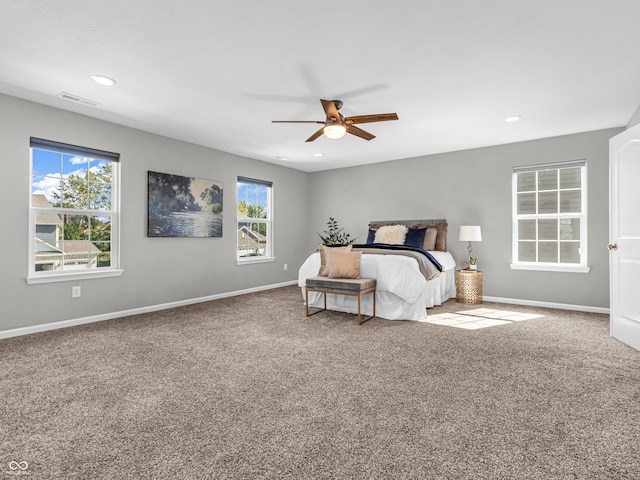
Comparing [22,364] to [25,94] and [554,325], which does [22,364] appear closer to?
[25,94]

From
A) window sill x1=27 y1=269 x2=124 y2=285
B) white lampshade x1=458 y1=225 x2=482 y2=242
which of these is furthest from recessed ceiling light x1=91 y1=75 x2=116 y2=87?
white lampshade x1=458 y1=225 x2=482 y2=242

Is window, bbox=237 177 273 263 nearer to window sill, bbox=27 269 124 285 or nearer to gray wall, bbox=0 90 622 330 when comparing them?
gray wall, bbox=0 90 622 330

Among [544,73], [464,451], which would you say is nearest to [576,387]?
[464,451]

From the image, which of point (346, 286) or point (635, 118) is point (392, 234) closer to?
point (346, 286)

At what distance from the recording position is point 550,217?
485 cm

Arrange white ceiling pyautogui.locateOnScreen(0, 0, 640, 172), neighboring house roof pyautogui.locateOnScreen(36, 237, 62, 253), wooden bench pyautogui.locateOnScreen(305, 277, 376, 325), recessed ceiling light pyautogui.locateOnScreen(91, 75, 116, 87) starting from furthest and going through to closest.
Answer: wooden bench pyautogui.locateOnScreen(305, 277, 376, 325) < neighboring house roof pyautogui.locateOnScreen(36, 237, 62, 253) < recessed ceiling light pyautogui.locateOnScreen(91, 75, 116, 87) < white ceiling pyautogui.locateOnScreen(0, 0, 640, 172)

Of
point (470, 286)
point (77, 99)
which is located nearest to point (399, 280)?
point (470, 286)

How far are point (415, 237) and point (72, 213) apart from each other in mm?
4652

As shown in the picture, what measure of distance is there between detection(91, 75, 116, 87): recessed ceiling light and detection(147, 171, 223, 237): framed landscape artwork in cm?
154

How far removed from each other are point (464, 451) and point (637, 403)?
51.6 inches

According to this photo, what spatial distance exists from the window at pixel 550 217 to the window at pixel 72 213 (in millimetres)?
5614

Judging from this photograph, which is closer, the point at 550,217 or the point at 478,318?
the point at 478,318

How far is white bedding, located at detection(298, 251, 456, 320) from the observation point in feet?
12.8

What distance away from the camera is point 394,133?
4.56m
